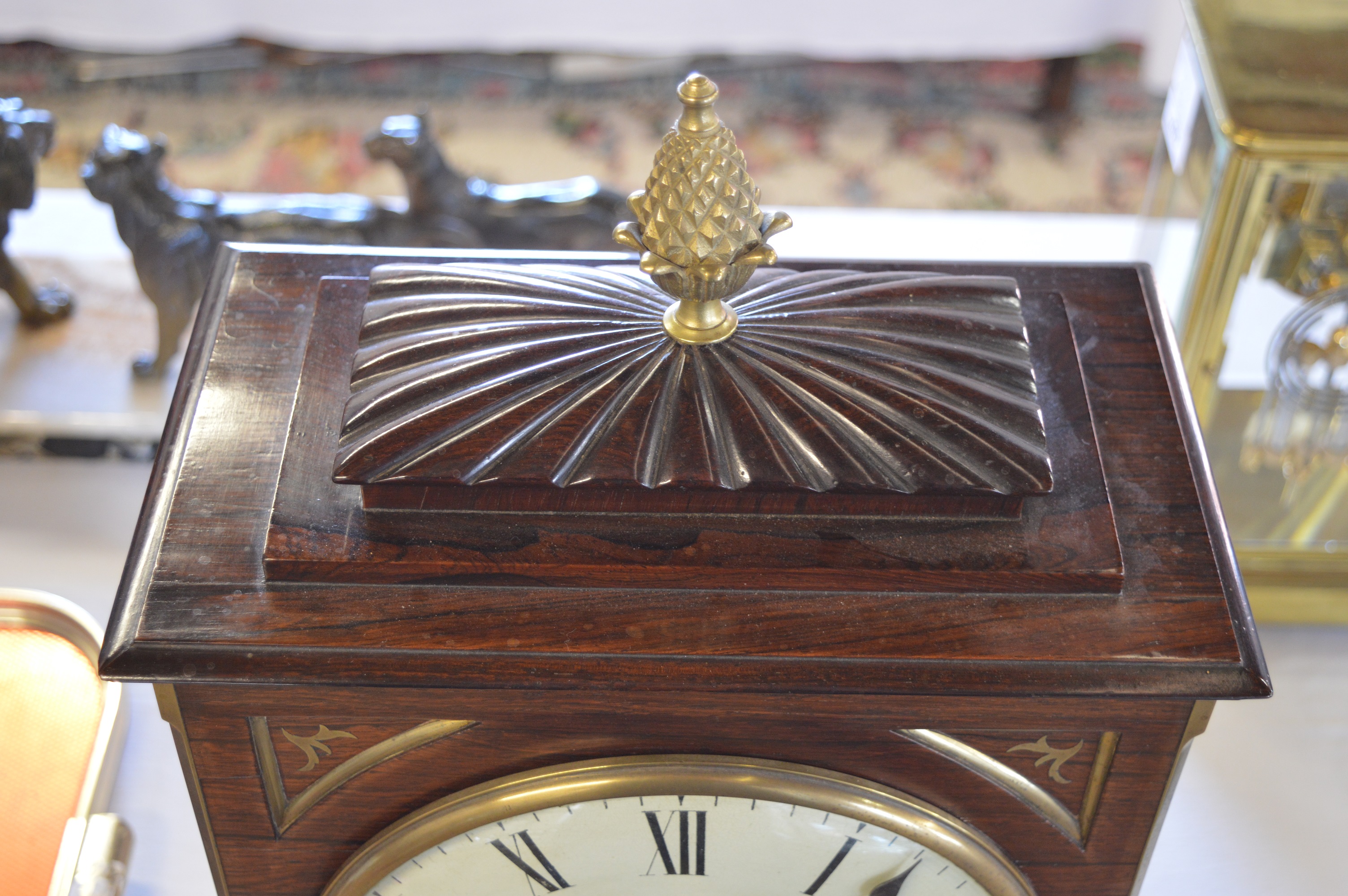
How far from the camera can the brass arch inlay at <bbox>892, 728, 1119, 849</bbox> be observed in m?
0.55

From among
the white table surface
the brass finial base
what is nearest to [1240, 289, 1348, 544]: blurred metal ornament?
the white table surface

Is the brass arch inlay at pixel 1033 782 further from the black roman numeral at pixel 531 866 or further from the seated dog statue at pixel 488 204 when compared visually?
the seated dog statue at pixel 488 204

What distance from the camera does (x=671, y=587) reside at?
1.76 feet

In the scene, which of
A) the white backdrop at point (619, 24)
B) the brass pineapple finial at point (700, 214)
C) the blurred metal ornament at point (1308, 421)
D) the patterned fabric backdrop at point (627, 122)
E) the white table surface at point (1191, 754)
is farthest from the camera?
the patterned fabric backdrop at point (627, 122)

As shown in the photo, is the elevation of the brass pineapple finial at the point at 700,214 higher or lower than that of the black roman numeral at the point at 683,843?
higher

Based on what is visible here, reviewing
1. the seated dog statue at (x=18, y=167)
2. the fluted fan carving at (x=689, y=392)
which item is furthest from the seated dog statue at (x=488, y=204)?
the fluted fan carving at (x=689, y=392)

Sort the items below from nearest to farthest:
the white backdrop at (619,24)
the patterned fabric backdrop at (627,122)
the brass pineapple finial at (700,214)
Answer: the brass pineapple finial at (700,214), the white backdrop at (619,24), the patterned fabric backdrop at (627,122)

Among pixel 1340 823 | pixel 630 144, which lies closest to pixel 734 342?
pixel 1340 823

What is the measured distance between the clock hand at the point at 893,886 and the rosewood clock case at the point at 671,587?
1.6 inches

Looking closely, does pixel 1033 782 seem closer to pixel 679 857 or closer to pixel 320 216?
pixel 679 857

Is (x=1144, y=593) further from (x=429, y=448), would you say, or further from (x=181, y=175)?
(x=181, y=175)

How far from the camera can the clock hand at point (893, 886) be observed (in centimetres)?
59

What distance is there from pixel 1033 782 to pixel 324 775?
0.31 metres

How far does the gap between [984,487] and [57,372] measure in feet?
2.89
